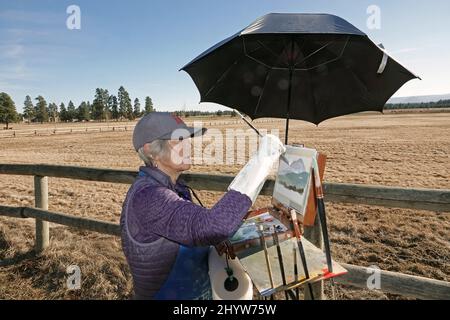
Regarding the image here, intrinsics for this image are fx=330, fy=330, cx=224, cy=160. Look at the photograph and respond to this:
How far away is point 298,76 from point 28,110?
129383 mm

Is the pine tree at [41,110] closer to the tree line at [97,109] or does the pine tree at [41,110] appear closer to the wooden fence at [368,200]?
the tree line at [97,109]

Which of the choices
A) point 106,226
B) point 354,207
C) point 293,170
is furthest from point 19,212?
point 354,207

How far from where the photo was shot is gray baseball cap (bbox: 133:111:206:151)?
1.77 meters

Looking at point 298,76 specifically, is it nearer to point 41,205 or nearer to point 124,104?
point 41,205

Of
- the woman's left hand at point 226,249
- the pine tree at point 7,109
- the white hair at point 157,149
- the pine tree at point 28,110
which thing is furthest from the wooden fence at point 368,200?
the pine tree at point 28,110

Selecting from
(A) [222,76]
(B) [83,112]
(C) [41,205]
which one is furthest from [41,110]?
(A) [222,76]

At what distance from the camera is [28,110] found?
11212cm

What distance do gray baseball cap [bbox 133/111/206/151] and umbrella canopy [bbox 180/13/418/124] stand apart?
0.64 m

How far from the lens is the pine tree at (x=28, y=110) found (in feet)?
362

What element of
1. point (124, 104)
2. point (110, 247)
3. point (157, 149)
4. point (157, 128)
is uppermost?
point (124, 104)

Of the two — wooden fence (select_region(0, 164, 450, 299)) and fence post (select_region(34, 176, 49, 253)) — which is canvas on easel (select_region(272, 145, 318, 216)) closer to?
wooden fence (select_region(0, 164, 450, 299))

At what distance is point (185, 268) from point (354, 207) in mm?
6899
